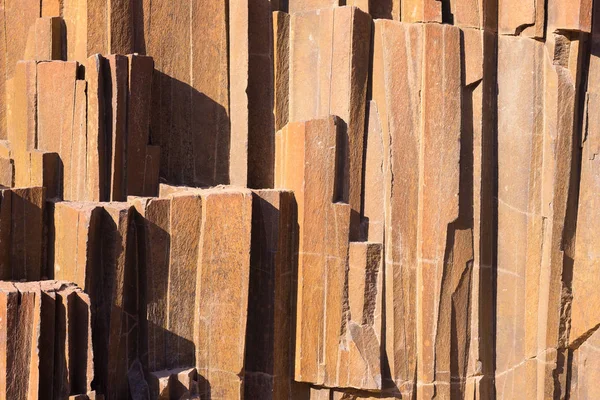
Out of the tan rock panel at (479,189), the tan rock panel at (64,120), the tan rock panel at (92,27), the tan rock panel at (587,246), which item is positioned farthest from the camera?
the tan rock panel at (587,246)

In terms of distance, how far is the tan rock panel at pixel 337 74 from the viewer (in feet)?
17.5

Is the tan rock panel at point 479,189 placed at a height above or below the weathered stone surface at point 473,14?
below

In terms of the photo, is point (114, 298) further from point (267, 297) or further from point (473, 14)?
point (473, 14)

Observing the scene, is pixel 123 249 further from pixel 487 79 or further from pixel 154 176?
pixel 487 79

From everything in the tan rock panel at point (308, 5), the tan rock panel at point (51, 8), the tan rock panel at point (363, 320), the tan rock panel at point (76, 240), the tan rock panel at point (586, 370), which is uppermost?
the tan rock panel at point (308, 5)

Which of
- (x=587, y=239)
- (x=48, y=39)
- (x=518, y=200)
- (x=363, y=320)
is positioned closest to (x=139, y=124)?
(x=48, y=39)

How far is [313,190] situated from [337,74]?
0.66 m

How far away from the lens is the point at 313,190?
520 centimetres

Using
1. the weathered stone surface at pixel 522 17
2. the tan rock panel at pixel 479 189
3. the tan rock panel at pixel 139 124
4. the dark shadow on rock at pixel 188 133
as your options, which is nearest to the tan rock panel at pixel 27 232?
the tan rock panel at pixel 139 124

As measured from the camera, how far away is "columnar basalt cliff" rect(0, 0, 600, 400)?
4918 mm

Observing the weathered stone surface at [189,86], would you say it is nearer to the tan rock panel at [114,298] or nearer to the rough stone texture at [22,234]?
the tan rock panel at [114,298]

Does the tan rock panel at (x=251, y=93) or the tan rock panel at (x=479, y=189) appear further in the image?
the tan rock panel at (x=479, y=189)

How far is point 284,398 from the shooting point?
205 inches

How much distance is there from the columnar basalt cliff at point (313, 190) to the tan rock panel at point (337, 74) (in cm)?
1
